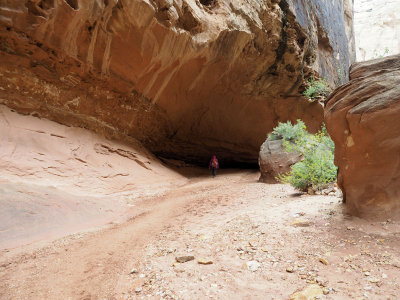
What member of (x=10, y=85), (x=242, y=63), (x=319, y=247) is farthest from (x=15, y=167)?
(x=242, y=63)

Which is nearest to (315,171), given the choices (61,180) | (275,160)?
(275,160)

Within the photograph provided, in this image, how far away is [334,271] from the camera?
6.56ft

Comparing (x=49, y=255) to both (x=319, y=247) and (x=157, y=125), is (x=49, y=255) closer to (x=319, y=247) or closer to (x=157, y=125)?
(x=319, y=247)

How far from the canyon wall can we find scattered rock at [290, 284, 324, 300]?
46.9 metres

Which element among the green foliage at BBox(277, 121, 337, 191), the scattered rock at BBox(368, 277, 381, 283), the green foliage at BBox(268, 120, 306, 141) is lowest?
the scattered rock at BBox(368, 277, 381, 283)

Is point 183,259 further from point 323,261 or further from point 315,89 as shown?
point 315,89

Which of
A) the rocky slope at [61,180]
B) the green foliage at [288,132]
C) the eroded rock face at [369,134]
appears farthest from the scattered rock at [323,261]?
the green foliage at [288,132]

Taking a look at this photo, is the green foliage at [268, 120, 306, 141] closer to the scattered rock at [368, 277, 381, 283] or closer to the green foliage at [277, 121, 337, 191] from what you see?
the green foliage at [277, 121, 337, 191]

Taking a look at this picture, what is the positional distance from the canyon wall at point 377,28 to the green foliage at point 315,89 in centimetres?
3418

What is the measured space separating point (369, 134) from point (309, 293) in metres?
1.93

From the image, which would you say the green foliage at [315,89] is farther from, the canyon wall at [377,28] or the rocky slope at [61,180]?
the canyon wall at [377,28]

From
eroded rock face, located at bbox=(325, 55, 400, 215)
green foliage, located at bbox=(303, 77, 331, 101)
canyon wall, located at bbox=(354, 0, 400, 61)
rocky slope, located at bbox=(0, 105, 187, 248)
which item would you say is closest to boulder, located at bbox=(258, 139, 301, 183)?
rocky slope, located at bbox=(0, 105, 187, 248)

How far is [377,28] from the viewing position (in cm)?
4291

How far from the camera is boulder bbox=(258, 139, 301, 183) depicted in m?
6.97
